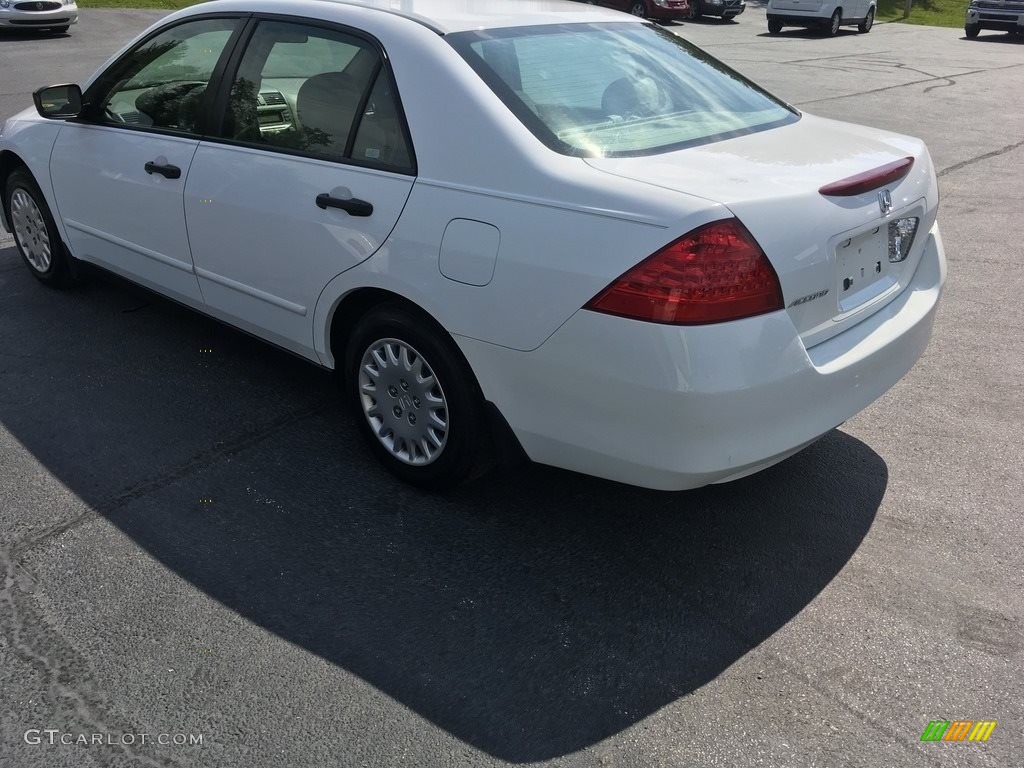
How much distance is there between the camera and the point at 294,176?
3.80 meters

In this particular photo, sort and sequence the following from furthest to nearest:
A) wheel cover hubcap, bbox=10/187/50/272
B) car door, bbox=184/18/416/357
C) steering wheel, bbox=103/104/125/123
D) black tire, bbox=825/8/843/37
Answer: black tire, bbox=825/8/843/37, wheel cover hubcap, bbox=10/187/50/272, steering wheel, bbox=103/104/125/123, car door, bbox=184/18/416/357

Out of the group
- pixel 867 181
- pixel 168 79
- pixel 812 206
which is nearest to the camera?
pixel 812 206

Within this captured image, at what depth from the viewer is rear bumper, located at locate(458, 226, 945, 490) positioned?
280cm

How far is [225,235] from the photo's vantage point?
13.6 feet

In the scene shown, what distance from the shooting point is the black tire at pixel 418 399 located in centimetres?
339

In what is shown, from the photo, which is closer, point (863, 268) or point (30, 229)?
point (863, 268)

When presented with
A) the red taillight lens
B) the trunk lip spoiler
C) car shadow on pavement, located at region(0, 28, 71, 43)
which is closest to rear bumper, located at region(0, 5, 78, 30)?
car shadow on pavement, located at region(0, 28, 71, 43)

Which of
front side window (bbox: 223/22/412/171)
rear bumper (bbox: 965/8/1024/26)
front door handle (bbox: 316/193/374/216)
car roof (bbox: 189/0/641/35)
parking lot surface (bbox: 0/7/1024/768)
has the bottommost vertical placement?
parking lot surface (bbox: 0/7/1024/768)

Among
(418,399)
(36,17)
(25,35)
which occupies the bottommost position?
(418,399)

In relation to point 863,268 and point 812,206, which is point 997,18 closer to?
point 863,268

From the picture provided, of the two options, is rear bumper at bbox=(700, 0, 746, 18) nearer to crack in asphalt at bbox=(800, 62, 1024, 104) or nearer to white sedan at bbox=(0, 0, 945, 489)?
crack in asphalt at bbox=(800, 62, 1024, 104)

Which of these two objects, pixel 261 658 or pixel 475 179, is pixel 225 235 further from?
pixel 261 658

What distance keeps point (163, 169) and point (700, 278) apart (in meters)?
2.69

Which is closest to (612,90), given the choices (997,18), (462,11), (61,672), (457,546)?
(462,11)
